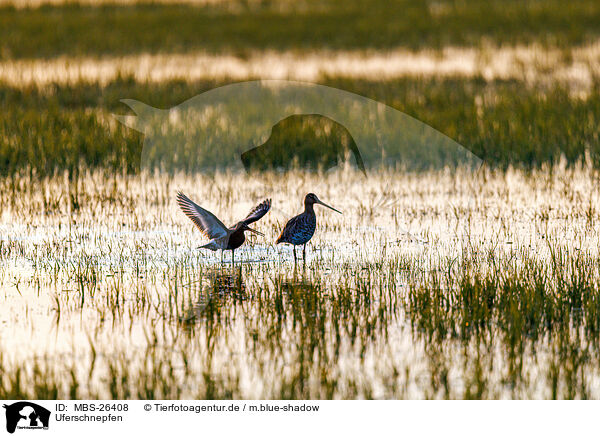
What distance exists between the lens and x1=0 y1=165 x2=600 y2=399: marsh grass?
525cm

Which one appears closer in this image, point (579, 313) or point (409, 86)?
point (579, 313)

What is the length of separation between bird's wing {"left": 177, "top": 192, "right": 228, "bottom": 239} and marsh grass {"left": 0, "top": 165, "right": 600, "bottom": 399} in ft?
0.91

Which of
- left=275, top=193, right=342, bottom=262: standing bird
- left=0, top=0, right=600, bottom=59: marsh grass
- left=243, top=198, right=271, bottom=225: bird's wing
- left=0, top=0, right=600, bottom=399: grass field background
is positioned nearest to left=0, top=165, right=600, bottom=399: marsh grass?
left=0, top=0, right=600, bottom=399: grass field background

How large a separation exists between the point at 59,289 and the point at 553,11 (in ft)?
62.8

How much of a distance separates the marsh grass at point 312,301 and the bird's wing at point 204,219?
0.28 meters

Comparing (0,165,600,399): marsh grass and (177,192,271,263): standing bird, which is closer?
(0,165,600,399): marsh grass

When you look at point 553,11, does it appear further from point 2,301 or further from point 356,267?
point 2,301

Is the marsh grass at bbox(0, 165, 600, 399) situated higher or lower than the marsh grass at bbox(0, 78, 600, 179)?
lower

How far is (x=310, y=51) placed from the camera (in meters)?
22.1

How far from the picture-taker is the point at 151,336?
19.4ft
